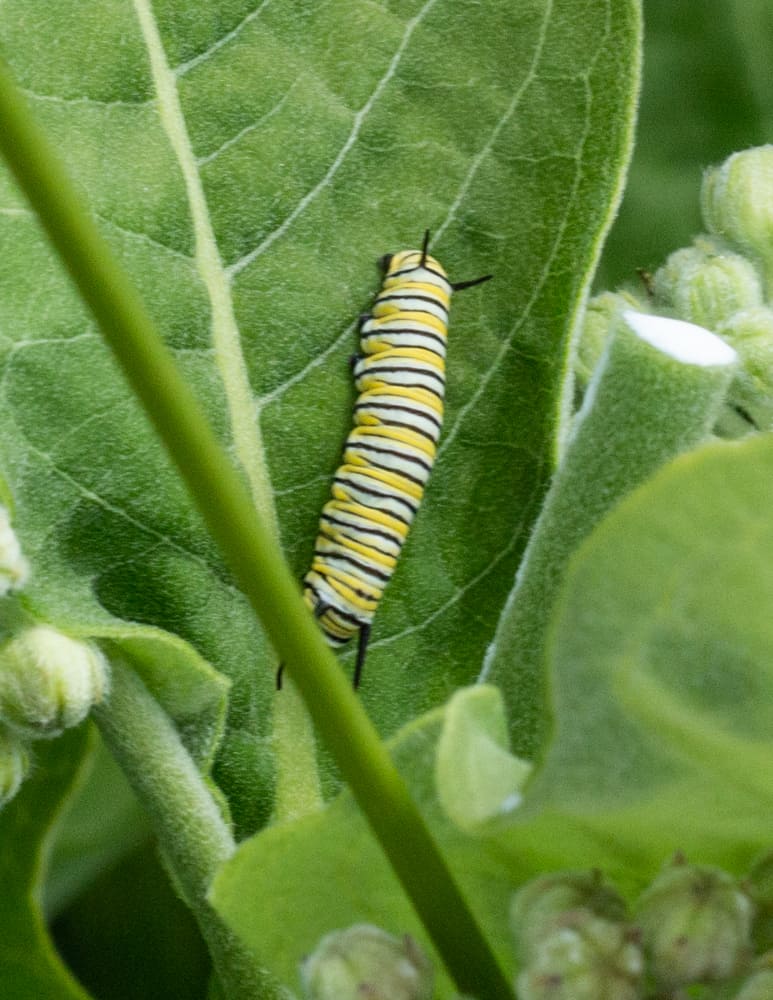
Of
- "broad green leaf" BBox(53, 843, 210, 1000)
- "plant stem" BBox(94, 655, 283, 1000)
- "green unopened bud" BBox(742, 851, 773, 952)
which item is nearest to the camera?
"green unopened bud" BBox(742, 851, 773, 952)

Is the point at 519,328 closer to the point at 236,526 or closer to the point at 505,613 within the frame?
the point at 505,613

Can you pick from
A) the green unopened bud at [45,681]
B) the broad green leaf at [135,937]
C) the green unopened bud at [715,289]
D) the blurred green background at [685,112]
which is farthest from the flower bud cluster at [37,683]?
the blurred green background at [685,112]

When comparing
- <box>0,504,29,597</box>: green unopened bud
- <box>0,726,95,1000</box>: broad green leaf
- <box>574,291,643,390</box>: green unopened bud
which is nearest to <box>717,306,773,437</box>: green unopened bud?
<box>574,291,643,390</box>: green unopened bud

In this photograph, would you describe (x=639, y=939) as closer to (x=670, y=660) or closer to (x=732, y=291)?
(x=670, y=660)

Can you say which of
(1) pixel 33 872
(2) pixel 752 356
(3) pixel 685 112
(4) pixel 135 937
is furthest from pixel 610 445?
(4) pixel 135 937

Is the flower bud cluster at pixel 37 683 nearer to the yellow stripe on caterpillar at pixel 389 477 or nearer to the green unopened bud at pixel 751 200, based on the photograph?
the yellow stripe on caterpillar at pixel 389 477

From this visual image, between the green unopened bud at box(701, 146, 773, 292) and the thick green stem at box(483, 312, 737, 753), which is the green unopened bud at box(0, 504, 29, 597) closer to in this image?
the thick green stem at box(483, 312, 737, 753)
